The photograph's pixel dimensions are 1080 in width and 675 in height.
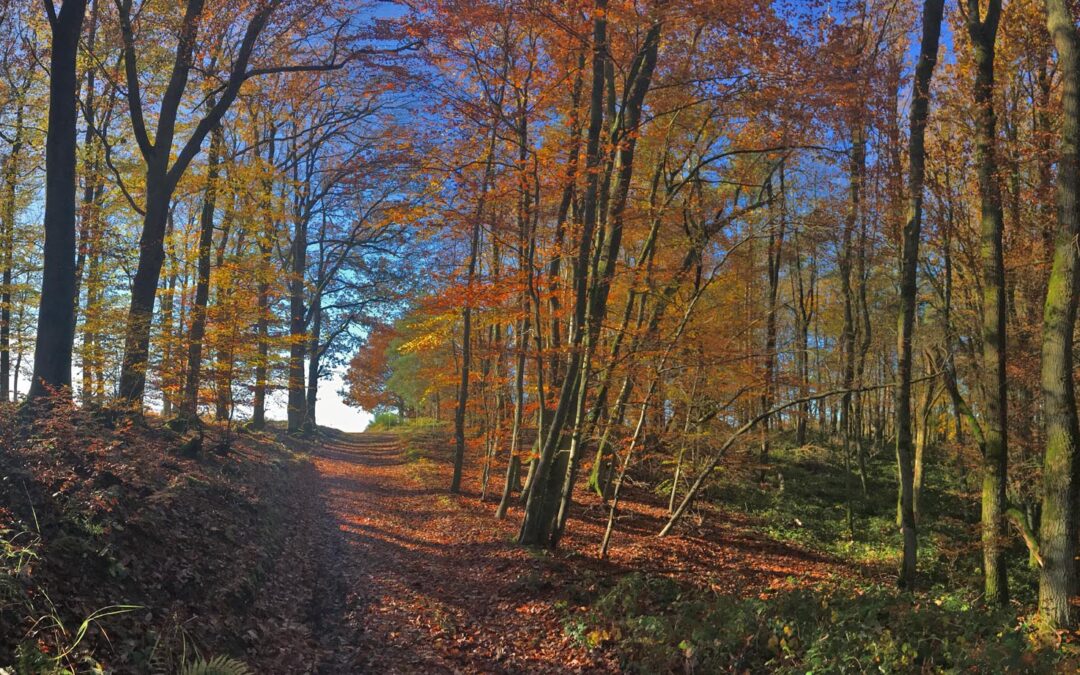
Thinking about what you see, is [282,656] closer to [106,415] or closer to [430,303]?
[106,415]

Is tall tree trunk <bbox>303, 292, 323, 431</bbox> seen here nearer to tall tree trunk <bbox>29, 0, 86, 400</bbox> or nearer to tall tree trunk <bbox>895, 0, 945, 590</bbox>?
tall tree trunk <bbox>29, 0, 86, 400</bbox>

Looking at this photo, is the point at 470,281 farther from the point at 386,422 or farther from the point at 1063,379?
the point at 386,422

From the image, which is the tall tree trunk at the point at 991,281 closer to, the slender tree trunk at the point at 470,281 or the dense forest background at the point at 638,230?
the dense forest background at the point at 638,230

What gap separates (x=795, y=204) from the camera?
18.8 meters

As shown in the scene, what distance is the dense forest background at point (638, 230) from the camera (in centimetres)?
922

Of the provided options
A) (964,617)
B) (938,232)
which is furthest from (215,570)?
(938,232)

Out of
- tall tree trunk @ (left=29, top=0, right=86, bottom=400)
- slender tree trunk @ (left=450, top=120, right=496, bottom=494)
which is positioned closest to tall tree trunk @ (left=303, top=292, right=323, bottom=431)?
slender tree trunk @ (left=450, top=120, right=496, bottom=494)

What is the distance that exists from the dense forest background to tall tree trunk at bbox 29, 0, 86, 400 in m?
0.05

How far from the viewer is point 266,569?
7.62 m

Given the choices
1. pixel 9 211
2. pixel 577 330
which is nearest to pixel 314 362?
pixel 9 211

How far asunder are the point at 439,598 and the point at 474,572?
4.11 feet

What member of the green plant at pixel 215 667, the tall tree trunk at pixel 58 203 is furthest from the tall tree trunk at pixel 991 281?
the tall tree trunk at pixel 58 203

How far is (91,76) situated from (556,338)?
43.3ft

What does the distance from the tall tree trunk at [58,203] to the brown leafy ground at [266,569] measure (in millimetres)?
1113
